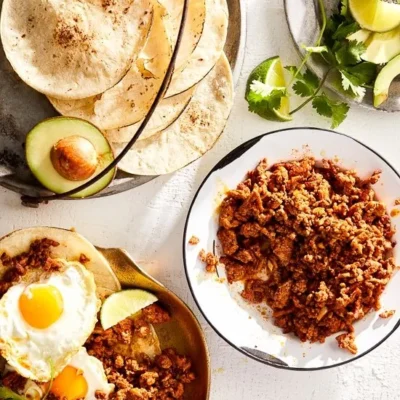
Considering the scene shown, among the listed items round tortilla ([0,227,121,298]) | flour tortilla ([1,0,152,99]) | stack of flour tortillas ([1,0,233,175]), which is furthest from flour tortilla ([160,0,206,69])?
round tortilla ([0,227,121,298])

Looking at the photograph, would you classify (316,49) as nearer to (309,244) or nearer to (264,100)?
(264,100)

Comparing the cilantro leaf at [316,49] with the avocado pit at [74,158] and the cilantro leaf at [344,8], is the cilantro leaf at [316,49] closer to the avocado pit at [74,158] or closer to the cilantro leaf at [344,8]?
the cilantro leaf at [344,8]

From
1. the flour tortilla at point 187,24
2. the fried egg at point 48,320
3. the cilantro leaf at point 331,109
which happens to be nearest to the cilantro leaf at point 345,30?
the cilantro leaf at point 331,109

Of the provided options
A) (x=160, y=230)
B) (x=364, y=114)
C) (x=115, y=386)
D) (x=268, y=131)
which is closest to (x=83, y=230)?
(x=160, y=230)

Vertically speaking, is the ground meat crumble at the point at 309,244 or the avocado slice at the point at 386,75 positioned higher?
the avocado slice at the point at 386,75

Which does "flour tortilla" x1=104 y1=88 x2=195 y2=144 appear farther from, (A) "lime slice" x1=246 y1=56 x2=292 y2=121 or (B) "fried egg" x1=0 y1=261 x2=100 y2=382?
(B) "fried egg" x1=0 y1=261 x2=100 y2=382

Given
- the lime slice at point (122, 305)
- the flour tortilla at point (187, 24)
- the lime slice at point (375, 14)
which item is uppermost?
the flour tortilla at point (187, 24)

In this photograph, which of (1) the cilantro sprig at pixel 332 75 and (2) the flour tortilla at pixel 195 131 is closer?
(2) the flour tortilla at pixel 195 131
